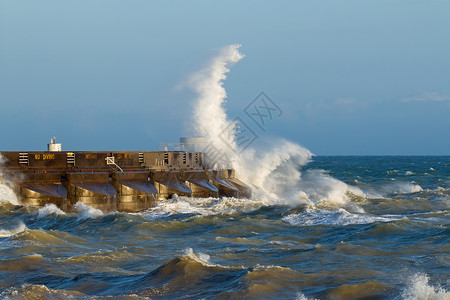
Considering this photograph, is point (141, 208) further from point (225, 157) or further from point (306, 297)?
point (306, 297)

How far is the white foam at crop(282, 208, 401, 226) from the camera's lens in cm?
1864

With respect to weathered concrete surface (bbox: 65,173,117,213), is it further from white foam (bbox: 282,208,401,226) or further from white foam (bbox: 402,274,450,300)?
white foam (bbox: 402,274,450,300)

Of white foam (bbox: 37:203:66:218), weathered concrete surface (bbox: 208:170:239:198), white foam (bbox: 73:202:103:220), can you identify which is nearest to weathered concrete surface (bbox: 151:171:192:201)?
weathered concrete surface (bbox: 208:170:239:198)

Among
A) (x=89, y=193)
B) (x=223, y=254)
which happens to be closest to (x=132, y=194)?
(x=89, y=193)

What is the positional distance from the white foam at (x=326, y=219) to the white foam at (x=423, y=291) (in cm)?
784

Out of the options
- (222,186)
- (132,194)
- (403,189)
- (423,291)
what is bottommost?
(423,291)

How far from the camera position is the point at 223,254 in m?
13.7

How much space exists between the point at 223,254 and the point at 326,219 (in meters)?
6.51

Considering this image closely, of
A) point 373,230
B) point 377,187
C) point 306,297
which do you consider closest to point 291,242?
point 373,230

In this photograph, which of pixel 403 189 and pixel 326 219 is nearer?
pixel 326 219

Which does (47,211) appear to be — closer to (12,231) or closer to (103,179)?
(12,231)

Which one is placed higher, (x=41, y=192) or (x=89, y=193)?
(x=41, y=192)

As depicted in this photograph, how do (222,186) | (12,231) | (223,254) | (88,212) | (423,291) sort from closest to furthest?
(423,291) → (223,254) → (12,231) → (88,212) → (222,186)

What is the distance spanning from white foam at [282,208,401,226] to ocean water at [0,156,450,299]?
35 millimetres
